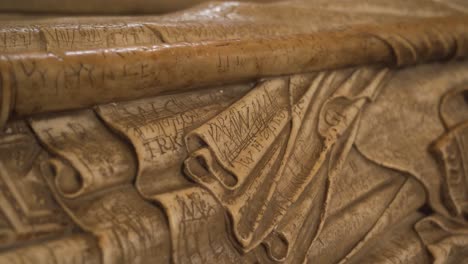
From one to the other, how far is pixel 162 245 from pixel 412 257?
2.38 ft

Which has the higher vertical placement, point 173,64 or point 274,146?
point 173,64

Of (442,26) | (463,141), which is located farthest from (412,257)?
(442,26)

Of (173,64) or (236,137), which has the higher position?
(173,64)

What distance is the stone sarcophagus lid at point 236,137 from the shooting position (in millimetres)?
867

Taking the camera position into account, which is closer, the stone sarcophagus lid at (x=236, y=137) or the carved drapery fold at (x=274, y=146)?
the stone sarcophagus lid at (x=236, y=137)

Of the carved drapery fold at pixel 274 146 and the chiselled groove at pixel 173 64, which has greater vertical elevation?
the chiselled groove at pixel 173 64

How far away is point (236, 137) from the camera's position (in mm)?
1071

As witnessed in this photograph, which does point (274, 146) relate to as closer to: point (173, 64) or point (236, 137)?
point (236, 137)

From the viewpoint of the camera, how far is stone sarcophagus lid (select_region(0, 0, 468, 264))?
2.84ft

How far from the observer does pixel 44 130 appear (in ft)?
2.97

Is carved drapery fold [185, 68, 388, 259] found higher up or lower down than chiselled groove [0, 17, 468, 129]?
lower down

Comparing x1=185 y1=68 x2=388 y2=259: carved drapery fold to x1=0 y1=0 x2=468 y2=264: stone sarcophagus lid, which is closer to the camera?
x1=0 y1=0 x2=468 y2=264: stone sarcophagus lid

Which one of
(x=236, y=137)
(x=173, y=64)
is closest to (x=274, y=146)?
(x=236, y=137)

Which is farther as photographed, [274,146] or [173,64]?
[274,146]
